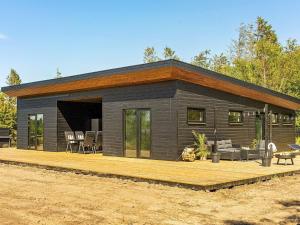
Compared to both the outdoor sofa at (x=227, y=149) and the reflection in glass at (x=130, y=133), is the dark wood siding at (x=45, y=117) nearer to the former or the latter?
the reflection in glass at (x=130, y=133)

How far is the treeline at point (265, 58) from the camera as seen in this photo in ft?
110

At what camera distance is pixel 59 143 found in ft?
59.1

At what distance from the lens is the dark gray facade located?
13.2m

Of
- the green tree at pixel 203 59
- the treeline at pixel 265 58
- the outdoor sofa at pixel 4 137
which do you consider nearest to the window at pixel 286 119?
the treeline at pixel 265 58

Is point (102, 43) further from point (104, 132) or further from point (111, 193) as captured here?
point (111, 193)

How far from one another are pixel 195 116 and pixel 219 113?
156 centimetres

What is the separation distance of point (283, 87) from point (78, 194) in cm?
3178

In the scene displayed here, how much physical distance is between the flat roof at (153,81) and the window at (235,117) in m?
0.80

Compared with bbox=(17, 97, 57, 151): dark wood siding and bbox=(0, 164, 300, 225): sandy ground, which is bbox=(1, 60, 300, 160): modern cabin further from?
bbox=(0, 164, 300, 225): sandy ground

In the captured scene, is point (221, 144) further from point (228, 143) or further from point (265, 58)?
point (265, 58)

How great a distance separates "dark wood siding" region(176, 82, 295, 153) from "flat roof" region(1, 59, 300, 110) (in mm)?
302

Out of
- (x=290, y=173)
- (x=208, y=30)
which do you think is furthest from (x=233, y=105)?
(x=208, y=30)

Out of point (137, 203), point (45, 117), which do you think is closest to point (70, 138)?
point (45, 117)

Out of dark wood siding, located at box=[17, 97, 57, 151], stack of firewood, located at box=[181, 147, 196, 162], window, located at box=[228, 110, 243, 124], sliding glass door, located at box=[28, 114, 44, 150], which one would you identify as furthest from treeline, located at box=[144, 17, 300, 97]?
stack of firewood, located at box=[181, 147, 196, 162]
